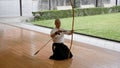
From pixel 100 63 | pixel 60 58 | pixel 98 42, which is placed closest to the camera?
pixel 100 63

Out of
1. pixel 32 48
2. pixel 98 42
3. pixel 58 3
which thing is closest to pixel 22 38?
pixel 32 48

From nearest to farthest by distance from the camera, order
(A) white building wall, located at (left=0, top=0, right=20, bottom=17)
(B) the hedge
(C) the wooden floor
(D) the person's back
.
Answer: (C) the wooden floor
(D) the person's back
(B) the hedge
(A) white building wall, located at (left=0, top=0, right=20, bottom=17)

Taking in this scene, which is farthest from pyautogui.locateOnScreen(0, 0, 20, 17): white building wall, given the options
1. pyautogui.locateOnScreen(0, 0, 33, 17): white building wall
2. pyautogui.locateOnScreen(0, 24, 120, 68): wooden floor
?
pyautogui.locateOnScreen(0, 24, 120, 68): wooden floor

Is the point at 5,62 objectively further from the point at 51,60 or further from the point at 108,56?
the point at 108,56

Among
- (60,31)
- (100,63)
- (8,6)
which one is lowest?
(100,63)

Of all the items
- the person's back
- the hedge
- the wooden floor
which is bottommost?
the wooden floor

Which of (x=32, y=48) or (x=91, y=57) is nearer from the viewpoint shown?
(x=91, y=57)

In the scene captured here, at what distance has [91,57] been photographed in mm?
4492

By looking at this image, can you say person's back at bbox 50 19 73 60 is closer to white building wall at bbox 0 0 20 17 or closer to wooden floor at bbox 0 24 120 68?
wooden floor at bbox 0 24 120 68

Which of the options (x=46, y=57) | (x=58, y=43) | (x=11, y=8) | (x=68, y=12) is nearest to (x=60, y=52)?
(x=58, y=43)

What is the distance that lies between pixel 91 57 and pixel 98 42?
1529 millimetres

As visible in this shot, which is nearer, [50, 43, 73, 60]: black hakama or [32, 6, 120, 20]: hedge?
[50, 43, 73, 60]: black hakama

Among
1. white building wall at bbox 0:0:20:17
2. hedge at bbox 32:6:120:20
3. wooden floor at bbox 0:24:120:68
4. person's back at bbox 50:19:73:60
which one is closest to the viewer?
wooden floor at bbox 0:24:120:68

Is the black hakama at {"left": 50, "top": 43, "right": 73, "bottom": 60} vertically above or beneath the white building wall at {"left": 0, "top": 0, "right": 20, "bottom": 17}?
beneath
